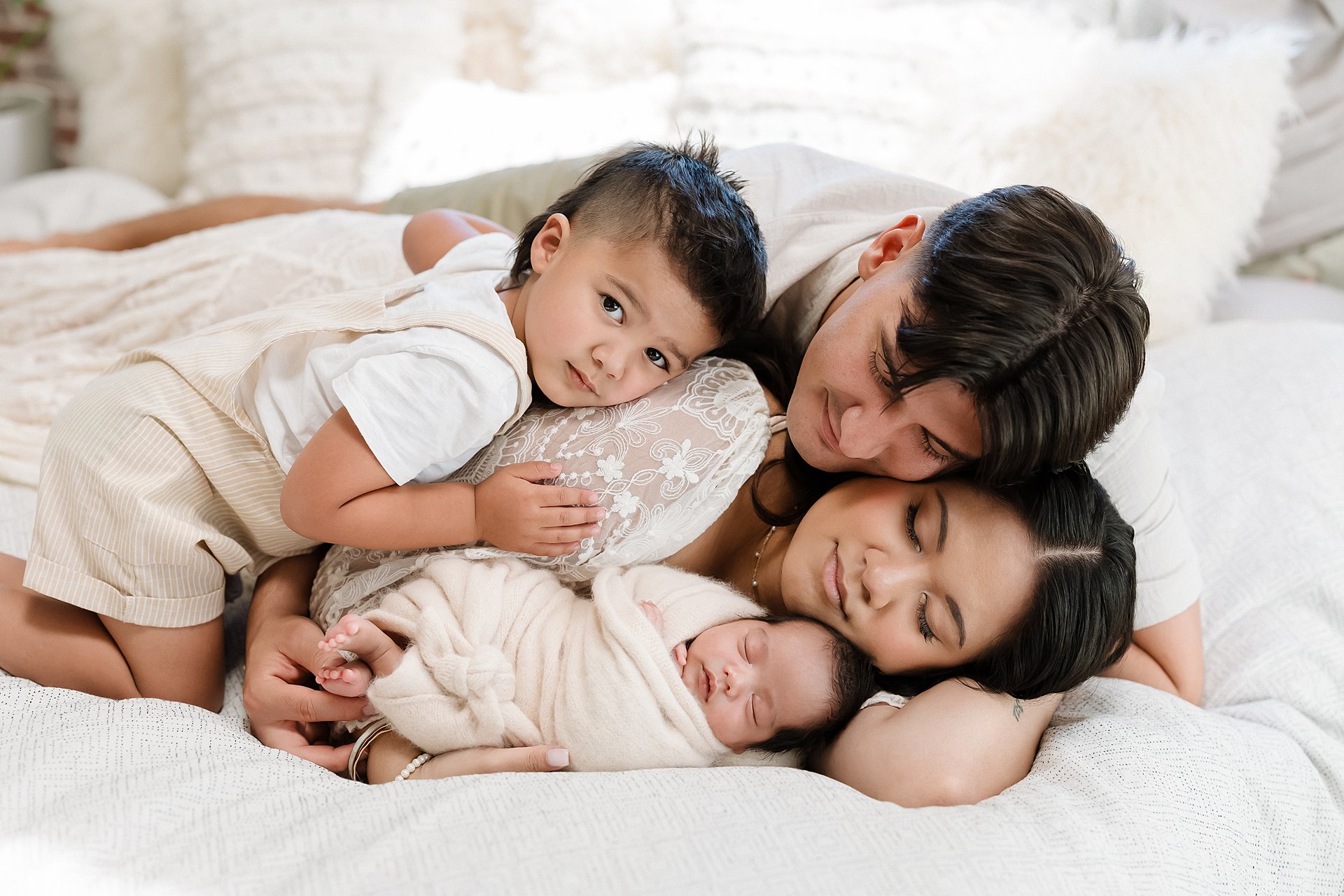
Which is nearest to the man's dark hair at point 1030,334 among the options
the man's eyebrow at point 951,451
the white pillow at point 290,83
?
the man's eyebrow at point 951,451

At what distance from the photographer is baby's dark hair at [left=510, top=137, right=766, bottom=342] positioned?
0.99 metres

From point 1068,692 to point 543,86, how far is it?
72.8 inches

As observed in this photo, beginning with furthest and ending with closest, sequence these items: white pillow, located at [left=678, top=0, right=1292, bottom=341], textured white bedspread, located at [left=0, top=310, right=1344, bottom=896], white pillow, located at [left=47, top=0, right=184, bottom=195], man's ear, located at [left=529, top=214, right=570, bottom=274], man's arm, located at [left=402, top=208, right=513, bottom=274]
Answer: white pillow, located at [left=47, top=0, right=184, bottom=195] → white pillow, located at [left=678, top=0, right=1292, bottom=341] → man's arm, located at [left=402, top=208, right=513, bottom=274] → man's ear, located at [left=529, top=214, right=570, bottom=274] → textured white bedspread, located at [left=0, top=310, right=1344, bottom=896]

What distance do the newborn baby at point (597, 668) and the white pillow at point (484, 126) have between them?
139 centimetres

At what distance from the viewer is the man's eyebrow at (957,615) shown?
958 mm

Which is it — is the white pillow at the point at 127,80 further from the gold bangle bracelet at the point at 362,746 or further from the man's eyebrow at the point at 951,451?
the man's eyebrow at the point at 951,451

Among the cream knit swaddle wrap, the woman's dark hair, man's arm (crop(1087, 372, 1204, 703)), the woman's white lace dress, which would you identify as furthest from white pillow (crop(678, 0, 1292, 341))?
the cream knit swaddle wrap

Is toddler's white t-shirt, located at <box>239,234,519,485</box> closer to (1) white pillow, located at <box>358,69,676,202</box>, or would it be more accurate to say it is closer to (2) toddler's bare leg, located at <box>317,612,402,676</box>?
(2) toddler's bare leg, located at <box>317,612,402,676</box>

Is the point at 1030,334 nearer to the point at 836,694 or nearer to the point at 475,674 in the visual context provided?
the point at 836,694

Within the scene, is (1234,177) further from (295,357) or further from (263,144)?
(263,144)

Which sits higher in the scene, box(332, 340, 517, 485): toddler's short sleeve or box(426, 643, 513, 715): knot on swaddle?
box(332, 340, 517, 485): toddler's short sleeve

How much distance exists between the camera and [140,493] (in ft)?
3.22

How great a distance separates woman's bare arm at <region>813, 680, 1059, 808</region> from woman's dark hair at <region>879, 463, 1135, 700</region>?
0.10ft

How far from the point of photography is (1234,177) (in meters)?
1.76
